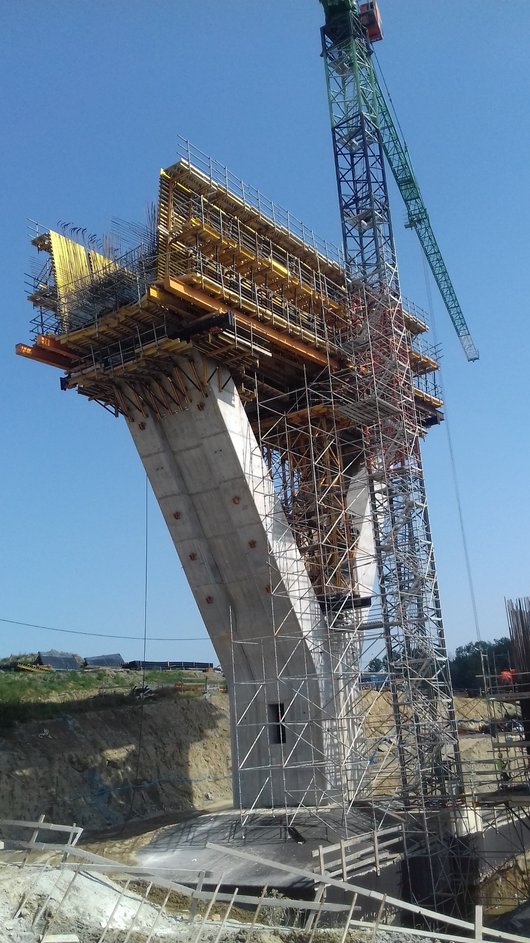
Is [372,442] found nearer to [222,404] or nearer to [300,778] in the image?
[222,404]

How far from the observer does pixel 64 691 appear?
38406 mm

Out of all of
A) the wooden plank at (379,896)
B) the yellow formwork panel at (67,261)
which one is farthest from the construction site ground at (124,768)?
the yellow formwork panel at (67,261)

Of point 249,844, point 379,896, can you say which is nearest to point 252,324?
point 249,844

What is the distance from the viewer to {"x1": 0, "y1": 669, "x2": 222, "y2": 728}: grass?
106 ft

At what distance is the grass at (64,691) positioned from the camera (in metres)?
32.4

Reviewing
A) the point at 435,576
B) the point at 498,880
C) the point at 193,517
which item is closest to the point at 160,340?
the point at 193,517

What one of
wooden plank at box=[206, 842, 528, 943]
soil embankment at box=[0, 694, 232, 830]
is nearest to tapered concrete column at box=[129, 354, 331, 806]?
soil embankment at box=[0, 694, 232, 830]

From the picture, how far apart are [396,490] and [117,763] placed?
14.8 metres

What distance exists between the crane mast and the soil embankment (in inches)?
396

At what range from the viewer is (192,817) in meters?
26.8

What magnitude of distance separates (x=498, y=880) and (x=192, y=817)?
944cm

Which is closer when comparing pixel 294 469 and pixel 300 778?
pixel 300 778

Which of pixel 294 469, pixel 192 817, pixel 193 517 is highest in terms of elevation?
pixel 294 469

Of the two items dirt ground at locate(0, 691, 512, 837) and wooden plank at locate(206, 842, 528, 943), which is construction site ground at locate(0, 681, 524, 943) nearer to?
dirt ground at locate(0, 691, 512, 837)
